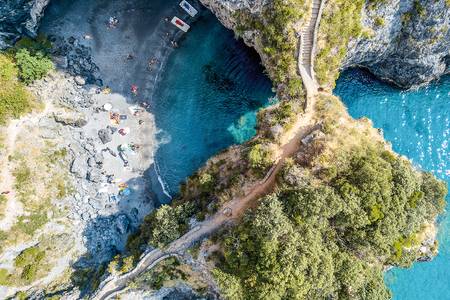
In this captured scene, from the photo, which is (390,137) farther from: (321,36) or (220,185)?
(220,185)

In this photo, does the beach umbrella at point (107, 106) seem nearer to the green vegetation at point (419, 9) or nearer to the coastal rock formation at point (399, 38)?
the coastal rock formation at point (399, 38)

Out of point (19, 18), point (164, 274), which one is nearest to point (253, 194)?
point (164, 274)

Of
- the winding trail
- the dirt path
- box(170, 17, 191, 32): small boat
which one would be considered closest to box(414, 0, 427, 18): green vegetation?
the winding trail

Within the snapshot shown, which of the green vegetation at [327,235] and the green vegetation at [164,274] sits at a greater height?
the green vegetation at [327,235]

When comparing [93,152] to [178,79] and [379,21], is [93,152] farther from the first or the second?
[379,21]

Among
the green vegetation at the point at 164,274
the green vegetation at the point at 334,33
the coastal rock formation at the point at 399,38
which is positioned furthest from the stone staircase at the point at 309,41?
the green vegetation at the point at 164,274

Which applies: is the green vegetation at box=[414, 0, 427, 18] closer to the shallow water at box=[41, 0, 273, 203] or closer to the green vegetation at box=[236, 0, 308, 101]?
the green vegetation at box=[236, 0, 308, 101]
